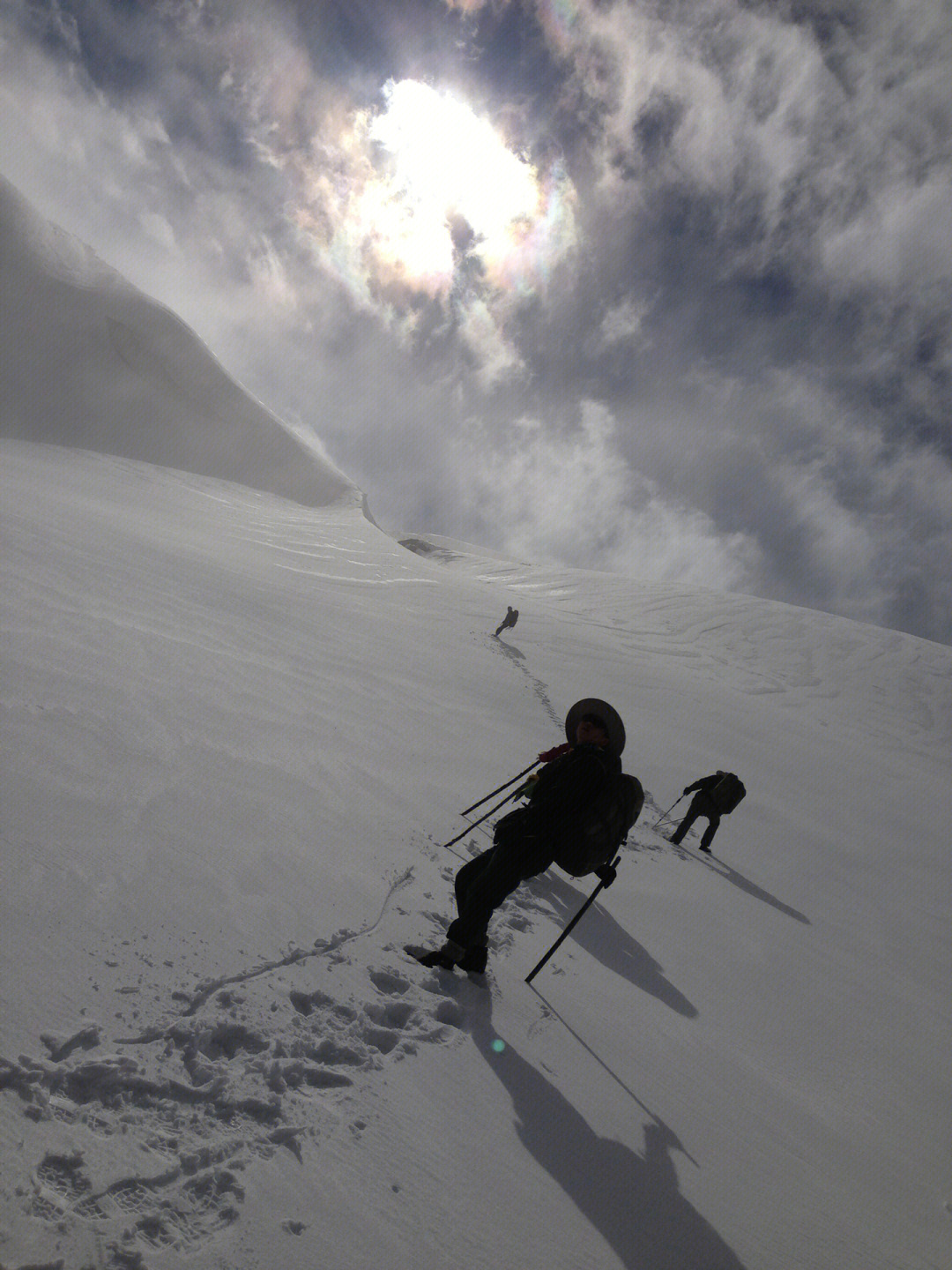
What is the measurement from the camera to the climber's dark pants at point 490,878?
2.86 meters

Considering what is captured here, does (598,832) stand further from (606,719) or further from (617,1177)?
(617,1177)

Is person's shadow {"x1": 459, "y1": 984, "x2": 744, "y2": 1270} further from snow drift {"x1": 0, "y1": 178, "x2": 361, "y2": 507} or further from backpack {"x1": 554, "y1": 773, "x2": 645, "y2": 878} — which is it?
snow drift {"x1": 0, "y1": 178, "x2": 361, "y2": 507}

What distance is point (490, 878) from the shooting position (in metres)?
2.94

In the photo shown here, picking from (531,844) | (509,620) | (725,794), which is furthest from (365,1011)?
(509,620)

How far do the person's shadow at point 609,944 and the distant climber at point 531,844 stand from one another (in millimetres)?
983

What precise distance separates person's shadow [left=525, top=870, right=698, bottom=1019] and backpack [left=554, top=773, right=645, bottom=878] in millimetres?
1039

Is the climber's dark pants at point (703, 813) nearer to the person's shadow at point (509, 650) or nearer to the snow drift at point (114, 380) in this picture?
the person's shadow at point (509, 650)

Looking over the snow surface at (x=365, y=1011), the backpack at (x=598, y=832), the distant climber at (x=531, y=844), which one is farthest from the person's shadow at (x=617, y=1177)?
the backpack at (x=598, y=832)

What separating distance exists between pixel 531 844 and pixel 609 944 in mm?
1536

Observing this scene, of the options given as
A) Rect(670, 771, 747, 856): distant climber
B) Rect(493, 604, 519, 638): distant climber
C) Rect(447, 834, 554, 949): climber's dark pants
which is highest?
Rect(493, 604, 519, 638): distant climber

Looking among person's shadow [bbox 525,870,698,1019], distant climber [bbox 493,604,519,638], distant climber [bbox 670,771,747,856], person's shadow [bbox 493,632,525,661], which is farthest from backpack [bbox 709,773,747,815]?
distant climber [bbox 493,604,519,638]

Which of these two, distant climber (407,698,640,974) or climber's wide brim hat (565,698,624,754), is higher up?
climber's wide brim hat (565,698,624,754)

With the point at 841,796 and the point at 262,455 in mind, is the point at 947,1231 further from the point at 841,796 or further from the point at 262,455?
the point at 262,455

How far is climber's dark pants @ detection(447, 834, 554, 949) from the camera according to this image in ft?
9.38
